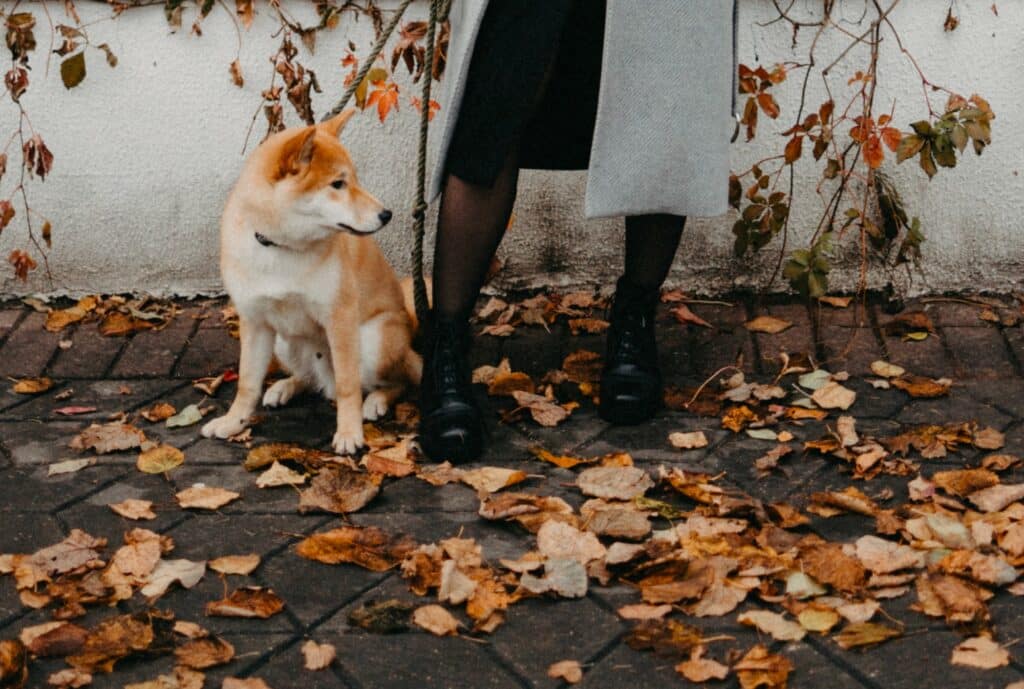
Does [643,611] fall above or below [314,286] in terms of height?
below

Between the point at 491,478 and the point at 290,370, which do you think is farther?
the point at 290,370

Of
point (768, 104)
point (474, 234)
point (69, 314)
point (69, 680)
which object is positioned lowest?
point (69, 680)

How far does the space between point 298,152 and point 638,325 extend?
1.05 meters

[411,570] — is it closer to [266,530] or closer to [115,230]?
[266,530]

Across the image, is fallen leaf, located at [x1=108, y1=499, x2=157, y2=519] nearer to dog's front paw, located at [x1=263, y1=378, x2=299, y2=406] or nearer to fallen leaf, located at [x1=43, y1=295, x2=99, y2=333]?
dog's front paw, located at [x1=263, y1=378, x2=299, y2=406]

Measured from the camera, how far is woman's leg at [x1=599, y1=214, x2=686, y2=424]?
3260 mm

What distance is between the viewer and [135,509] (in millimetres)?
2875

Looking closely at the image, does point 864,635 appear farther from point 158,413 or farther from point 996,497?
point 158,413

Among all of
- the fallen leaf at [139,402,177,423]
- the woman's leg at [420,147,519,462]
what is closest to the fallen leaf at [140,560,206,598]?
the woman's leg at [420,147,519,462]

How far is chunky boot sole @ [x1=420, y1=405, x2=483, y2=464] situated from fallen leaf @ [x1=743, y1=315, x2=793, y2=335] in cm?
127

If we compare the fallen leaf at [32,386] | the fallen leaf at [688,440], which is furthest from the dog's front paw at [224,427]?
the fallen leaf at [688,440]

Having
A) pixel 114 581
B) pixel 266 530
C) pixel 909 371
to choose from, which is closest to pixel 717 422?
pixel 909 371

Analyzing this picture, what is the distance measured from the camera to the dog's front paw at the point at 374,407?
3422 millimetres

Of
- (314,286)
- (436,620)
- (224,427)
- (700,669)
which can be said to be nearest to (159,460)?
(224,427)
